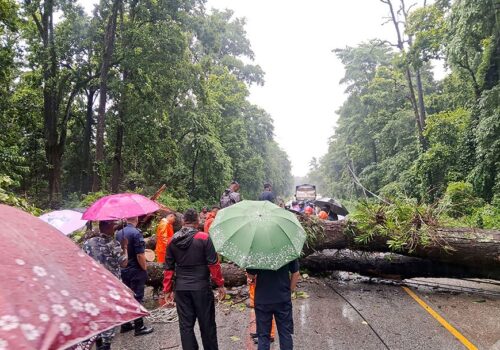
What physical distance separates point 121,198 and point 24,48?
21.1 meters

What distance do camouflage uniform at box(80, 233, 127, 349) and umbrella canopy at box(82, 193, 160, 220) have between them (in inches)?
14.5

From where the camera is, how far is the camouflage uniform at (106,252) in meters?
4.87

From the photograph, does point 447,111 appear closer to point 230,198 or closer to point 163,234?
point 230,198

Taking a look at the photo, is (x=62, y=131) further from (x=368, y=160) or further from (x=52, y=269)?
(x=368, y=160)

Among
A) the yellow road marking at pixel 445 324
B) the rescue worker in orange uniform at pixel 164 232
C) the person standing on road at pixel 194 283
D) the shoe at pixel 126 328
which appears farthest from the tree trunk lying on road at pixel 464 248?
the shoe at pixel 126 328

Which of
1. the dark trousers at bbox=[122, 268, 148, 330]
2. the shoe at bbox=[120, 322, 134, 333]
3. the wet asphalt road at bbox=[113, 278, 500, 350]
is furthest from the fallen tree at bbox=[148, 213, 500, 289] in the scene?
the dark trousers at bbox=[122, 268, 148, 330]

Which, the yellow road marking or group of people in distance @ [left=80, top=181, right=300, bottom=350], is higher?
group of people in distance @ [left=80, top=181, right=300, bottom=350]

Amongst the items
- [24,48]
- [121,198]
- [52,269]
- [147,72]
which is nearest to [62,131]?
[24,48]

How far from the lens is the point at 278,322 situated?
4605 millimetres

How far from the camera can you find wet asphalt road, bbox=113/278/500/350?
18.7 feet

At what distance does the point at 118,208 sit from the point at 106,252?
2.95 feet

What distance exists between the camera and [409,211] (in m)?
8.72

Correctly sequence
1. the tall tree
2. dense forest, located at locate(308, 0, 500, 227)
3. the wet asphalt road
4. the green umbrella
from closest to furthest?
1. the green umbrella
2. the wet asphalt road
3. dense forest, located at locate(308, 0, 500, 227)
4. the tall tree

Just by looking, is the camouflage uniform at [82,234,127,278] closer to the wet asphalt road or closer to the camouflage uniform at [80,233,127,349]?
the camouflage uniform at [80,233,127,349]
